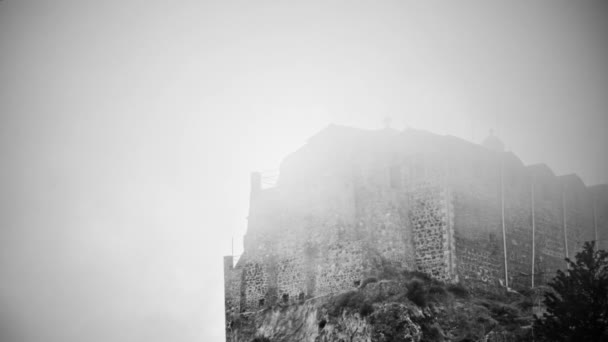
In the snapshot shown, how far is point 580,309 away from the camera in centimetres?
3516

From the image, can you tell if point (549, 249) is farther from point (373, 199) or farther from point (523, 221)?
point (373, 199)

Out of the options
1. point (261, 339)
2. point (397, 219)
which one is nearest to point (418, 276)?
point (397, 219)

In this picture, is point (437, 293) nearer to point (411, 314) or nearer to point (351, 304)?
point (411, 314)

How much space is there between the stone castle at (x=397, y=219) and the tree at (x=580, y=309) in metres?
9.17

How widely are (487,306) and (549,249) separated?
38.2 feet

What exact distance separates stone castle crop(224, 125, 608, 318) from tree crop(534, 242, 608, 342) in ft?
A: 30.1

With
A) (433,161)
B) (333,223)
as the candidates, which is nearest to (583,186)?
(433,161)

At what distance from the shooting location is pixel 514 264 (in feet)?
160

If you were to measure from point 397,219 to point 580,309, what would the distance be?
561 inches

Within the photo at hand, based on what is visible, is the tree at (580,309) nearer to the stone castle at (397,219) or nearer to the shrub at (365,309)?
the stone castle at (397,219)

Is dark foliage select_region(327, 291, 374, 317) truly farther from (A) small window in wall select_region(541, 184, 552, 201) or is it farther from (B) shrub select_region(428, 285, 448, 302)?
(A) small window in wall select_region(541, 184, 552, 201)

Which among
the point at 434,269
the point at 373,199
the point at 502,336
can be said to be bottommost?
the point at 502,336

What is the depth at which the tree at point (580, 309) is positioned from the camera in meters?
34.5

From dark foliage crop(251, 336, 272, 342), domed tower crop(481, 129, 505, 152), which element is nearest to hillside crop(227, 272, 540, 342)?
dark foliage crop(251, 336, 272, 342)
